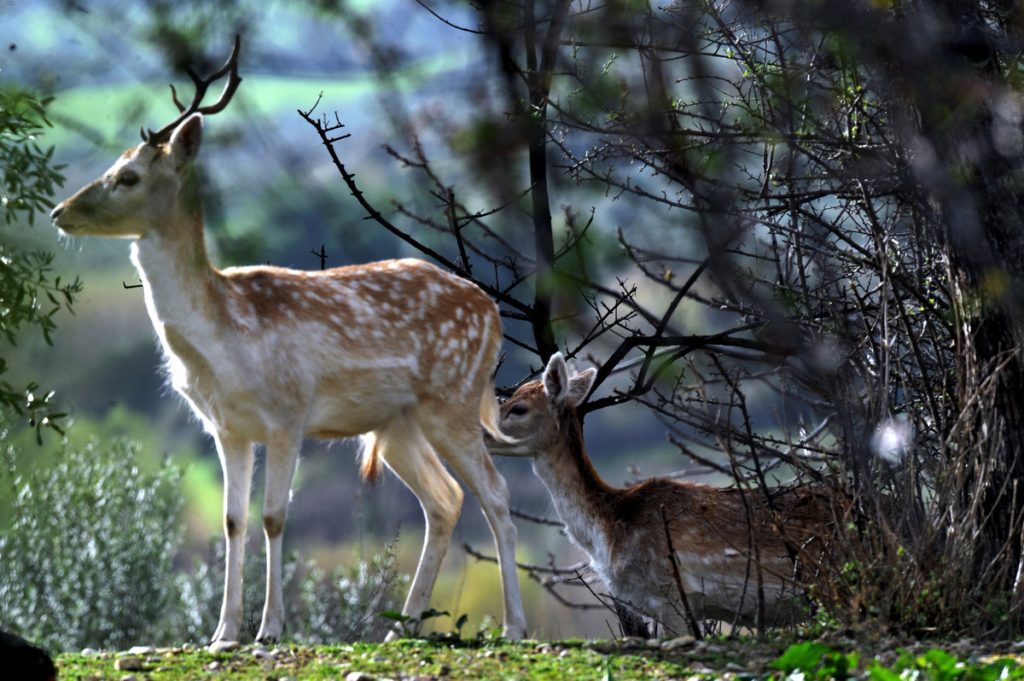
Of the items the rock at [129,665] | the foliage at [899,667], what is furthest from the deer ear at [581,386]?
the foliage at [899,667]

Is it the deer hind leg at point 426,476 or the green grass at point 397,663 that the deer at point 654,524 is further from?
the green grass at point 397,663

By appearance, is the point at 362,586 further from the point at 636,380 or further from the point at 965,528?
the point at 965,528

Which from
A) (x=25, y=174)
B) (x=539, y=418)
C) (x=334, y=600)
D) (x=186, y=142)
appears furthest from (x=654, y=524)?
(x=334, y=600)

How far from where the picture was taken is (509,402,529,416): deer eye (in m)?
8.44

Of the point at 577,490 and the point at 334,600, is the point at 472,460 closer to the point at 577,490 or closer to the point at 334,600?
the point at 577,490

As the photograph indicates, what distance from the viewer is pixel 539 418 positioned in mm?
8430

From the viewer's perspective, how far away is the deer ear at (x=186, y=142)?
6.63 metres

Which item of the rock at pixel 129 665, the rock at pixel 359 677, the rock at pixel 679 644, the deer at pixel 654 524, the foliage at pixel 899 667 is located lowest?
the foliage at pixel 899 667

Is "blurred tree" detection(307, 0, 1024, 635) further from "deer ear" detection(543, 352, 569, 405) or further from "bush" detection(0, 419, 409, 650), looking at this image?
"bush" detection(0, 419, 409, 650)

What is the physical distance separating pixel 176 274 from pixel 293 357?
2.13ft

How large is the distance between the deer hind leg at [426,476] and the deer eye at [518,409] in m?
0.76

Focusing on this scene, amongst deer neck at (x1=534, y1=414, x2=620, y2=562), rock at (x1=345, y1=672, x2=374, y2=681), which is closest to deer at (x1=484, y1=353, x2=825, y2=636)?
deer neck at (x1=534, y1=414, x2=620, y2=562)

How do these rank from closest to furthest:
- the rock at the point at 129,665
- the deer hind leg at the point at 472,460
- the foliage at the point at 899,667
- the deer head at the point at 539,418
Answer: the foliage at the point at 899,667 → the rock at the point at 129,665 → the deer hind leg at the point at 472,460 → the deer head at the point at 539,418

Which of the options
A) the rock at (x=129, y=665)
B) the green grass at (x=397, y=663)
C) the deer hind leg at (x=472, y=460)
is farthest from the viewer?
the deer hind leg at (x=472, y=460)
